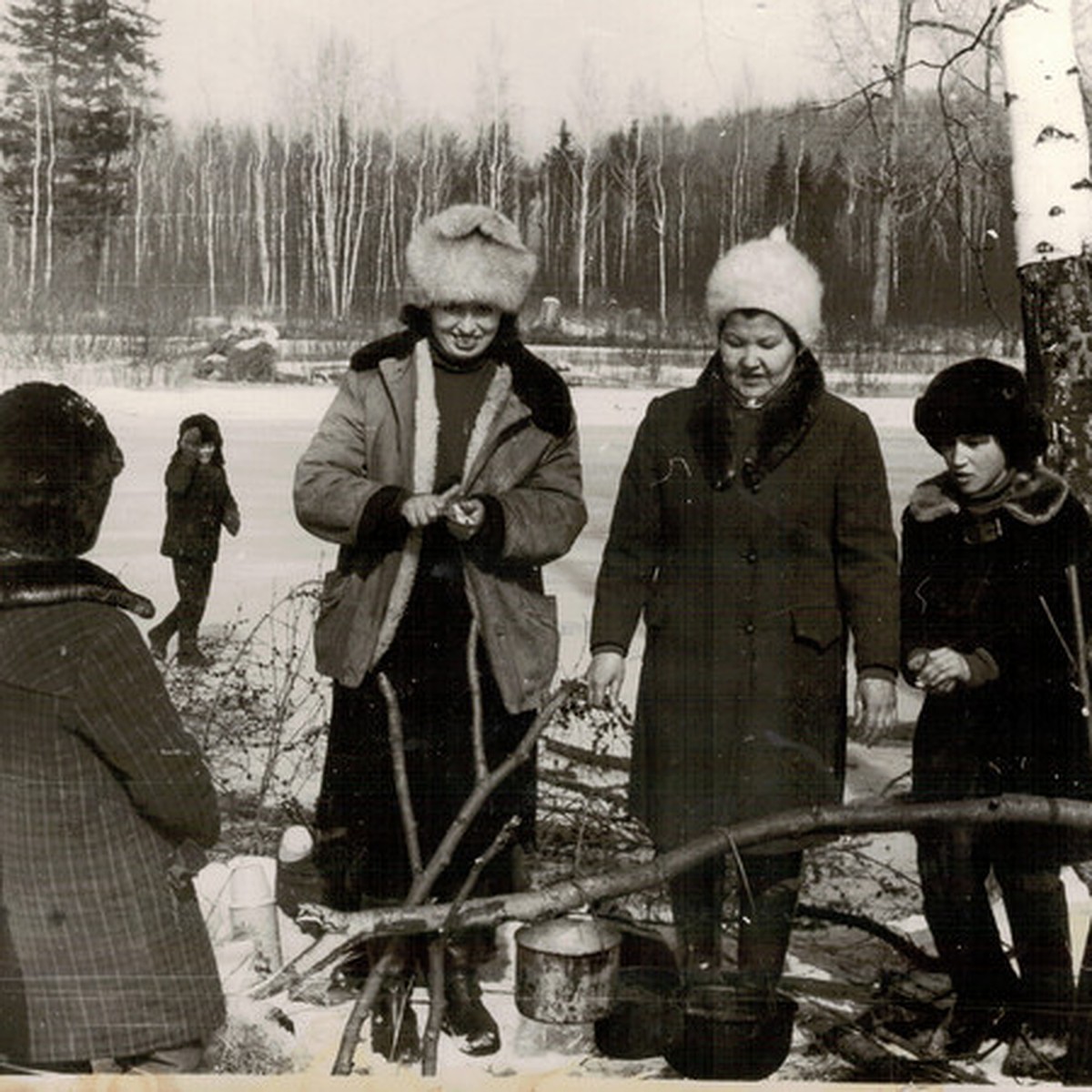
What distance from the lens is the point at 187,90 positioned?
2.96 m

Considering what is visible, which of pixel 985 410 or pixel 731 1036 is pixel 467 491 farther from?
pixel 731 1036

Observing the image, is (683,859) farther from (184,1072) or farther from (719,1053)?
(184,1072)

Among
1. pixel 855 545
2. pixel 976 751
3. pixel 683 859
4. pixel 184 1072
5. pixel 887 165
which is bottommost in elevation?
pixel 184 1072

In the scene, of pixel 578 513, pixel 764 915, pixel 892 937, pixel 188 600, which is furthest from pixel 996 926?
pixel 188 600

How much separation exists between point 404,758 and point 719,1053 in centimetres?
75

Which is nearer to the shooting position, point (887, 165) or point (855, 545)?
point (855, 545)

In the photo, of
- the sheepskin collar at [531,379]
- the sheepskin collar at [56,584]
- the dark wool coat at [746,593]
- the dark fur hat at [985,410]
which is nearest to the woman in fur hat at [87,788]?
the sheepskin collar at [56,584]

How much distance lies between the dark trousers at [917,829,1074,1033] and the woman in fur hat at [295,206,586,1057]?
0.76 metres

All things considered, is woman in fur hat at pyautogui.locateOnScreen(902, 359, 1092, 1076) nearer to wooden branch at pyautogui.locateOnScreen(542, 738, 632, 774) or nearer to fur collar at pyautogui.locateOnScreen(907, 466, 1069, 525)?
fur collar at pyautogui.locateOnScreen(907, 466, 1069, 525)

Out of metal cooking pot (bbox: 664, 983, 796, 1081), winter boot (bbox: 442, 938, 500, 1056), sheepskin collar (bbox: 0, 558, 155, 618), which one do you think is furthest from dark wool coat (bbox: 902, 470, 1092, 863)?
sheepskin collar (bbox: 0, 558, 155, 618)

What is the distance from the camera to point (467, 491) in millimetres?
2836

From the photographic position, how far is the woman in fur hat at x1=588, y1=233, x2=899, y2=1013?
2.79 meters

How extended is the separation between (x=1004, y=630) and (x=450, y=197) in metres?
1.20

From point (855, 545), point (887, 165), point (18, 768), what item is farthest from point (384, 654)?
point (887, 165)
